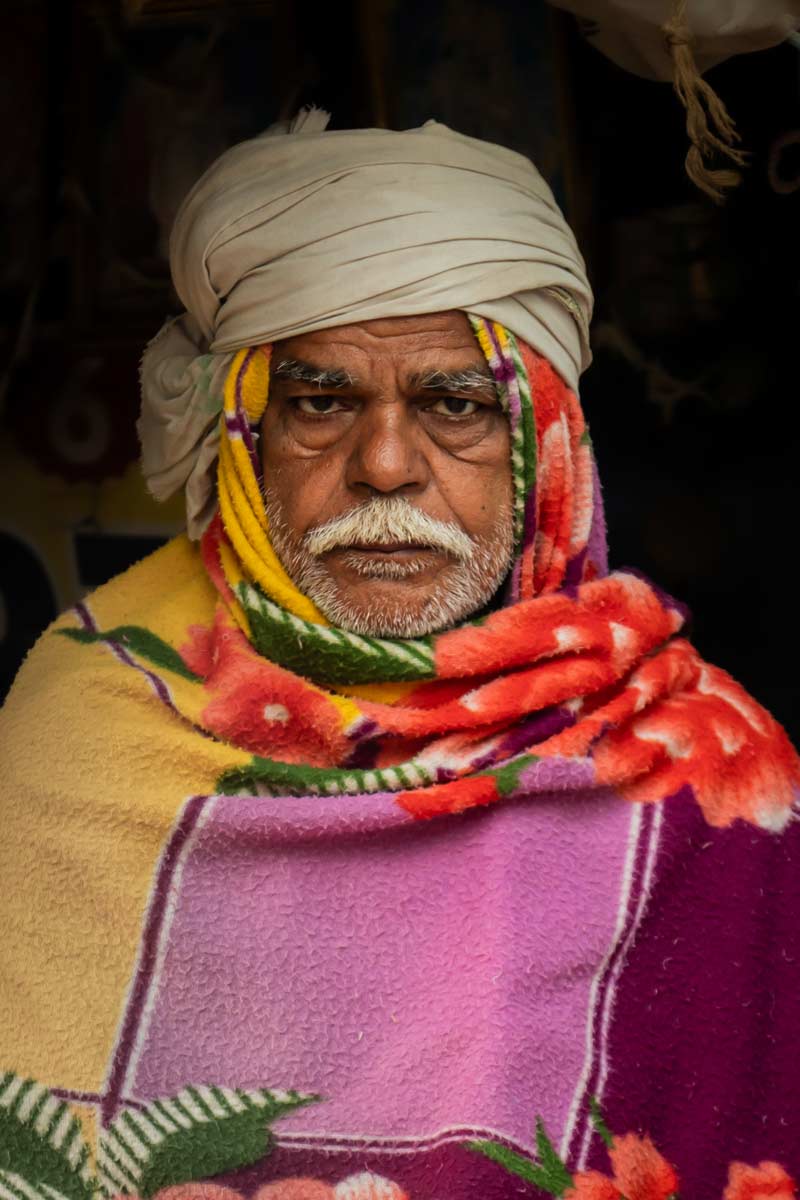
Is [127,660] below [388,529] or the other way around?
below

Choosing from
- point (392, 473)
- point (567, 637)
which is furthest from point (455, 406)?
point (567, 637)

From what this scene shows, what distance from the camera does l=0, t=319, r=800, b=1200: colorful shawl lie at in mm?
1962

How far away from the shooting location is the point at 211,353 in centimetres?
240

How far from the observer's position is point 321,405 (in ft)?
7.54

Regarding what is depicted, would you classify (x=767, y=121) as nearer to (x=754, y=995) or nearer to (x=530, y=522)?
(x=530, y=522)

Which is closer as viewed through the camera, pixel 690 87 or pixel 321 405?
pixel 690 87

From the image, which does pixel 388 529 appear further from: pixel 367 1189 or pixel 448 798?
pixel 367 1189

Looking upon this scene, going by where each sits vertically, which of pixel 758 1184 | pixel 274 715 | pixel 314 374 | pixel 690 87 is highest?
pixel 690 87

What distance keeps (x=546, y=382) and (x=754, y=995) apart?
0.96 metres

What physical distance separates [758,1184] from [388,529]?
1045 millimetres

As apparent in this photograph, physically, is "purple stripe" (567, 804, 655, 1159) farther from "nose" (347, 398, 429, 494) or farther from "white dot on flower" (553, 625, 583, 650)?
"nose" (347, 398, 429, 494)

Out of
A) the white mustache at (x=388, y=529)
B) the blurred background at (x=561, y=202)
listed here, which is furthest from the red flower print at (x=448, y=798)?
the blurred background at (x=561, y=202)

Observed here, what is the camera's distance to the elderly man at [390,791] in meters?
1.97

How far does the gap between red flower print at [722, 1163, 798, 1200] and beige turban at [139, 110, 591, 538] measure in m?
1.21
